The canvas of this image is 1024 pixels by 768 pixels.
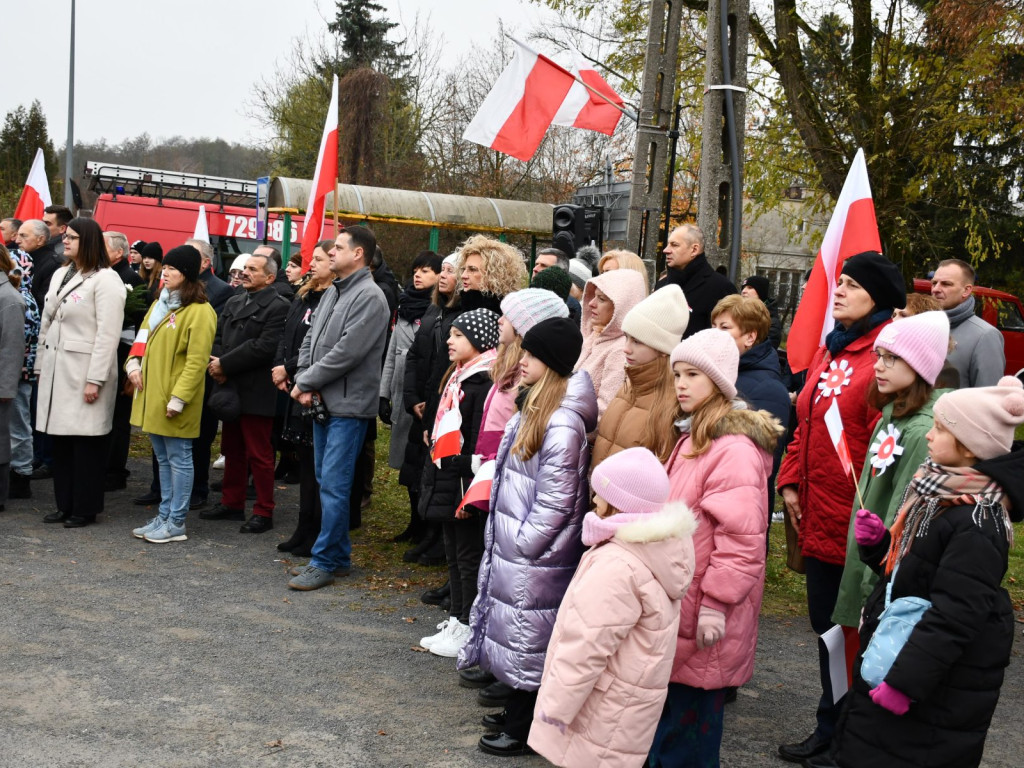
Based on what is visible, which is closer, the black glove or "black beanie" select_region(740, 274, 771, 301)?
the black glove

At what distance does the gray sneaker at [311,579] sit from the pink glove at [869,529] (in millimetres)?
3947

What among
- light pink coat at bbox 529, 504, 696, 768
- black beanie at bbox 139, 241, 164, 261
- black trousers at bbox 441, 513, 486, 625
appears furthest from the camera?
black beanie at bbox 139, 241, 164, 261

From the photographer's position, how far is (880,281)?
4.45m

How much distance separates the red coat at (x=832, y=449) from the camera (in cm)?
442

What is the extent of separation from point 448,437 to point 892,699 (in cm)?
306

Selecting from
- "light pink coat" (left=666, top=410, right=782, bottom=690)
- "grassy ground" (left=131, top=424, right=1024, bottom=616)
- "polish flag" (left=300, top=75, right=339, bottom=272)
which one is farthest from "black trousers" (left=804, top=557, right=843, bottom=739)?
"polish flag" (left=300, top=75, right=339, bottom=272)

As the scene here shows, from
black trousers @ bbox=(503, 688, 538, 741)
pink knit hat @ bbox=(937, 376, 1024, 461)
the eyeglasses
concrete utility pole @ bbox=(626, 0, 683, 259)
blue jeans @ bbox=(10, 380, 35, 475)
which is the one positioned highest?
concrete utility pole @ bbox=(626, 0, 683, 259)

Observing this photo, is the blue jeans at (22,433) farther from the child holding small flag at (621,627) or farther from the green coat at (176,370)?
the child holding small flag at (621,627)

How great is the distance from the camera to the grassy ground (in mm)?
6988

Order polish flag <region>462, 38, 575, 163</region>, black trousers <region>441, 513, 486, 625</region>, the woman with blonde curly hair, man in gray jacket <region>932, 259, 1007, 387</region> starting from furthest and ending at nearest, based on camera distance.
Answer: polish flag <region>462, 38, 575, 163</region>
man in gray jacket <region>932, 259, 1007, 387</region>
the woman with blonde curly hair
black trousers <region>441, 513, 486, 625</region>

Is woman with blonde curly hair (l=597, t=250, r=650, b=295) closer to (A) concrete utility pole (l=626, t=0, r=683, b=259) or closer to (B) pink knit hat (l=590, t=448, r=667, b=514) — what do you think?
(B) pink knit hat (l=590, t=448, r=667, b=514)

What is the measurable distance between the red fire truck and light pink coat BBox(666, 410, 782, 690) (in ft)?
58.6

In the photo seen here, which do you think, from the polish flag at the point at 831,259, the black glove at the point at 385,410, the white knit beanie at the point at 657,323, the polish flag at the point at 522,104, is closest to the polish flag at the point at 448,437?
the white knit beanie at the point at 657,323

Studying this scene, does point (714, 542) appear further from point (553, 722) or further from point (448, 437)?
point (448, 437)
